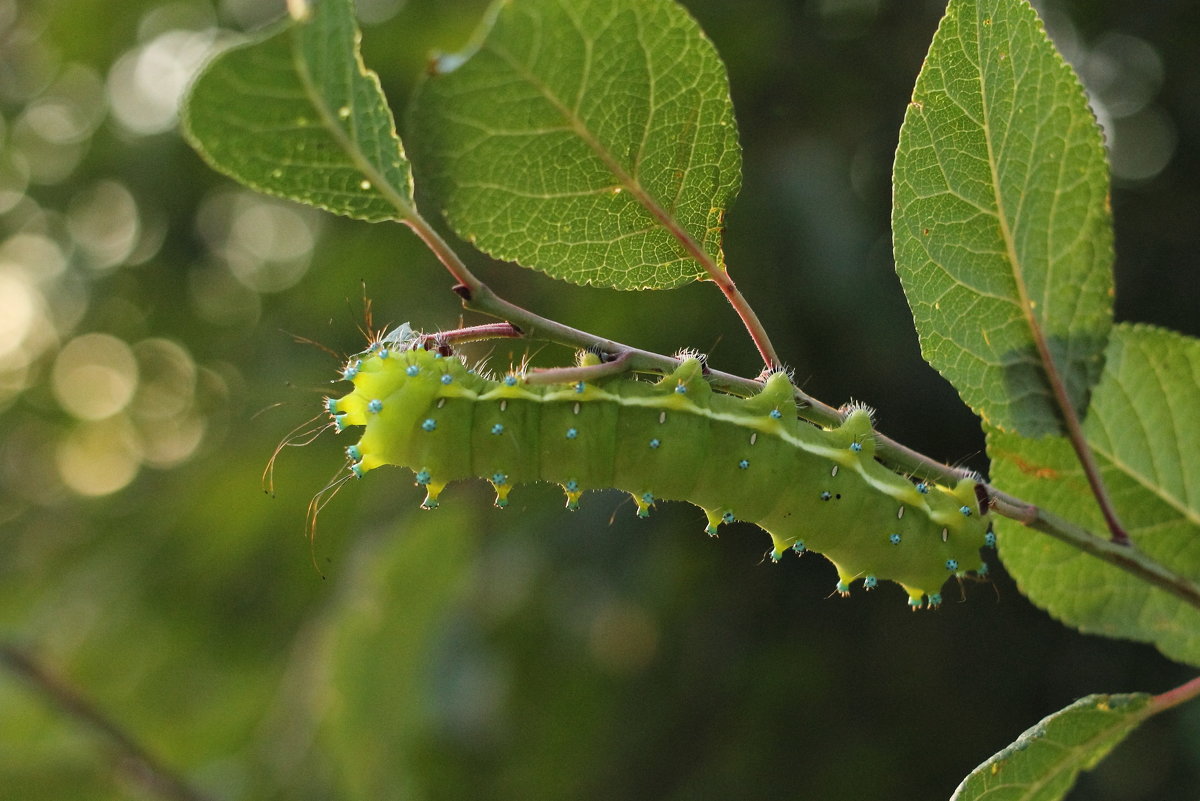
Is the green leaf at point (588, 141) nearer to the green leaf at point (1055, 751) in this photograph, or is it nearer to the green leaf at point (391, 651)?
the green leaf at point (1055, 751)

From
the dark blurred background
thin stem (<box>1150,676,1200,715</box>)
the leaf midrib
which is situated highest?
the leaf midrib

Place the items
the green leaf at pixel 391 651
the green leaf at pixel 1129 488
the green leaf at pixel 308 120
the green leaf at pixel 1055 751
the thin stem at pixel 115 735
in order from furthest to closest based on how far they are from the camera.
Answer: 1. the thin stem at pixel 115 735
2. the green leaf at pixel 391 651
3. the green leaf at pixel 1129 488
4. the green leaf at pixel 1055 751
5. the green leaf at pixel 308 120

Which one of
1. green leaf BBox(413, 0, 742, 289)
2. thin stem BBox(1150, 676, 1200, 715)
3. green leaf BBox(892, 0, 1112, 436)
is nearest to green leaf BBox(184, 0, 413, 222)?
green leaf BBox(413, 0, 742, 289)

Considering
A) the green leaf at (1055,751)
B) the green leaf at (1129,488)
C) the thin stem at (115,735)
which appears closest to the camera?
the green leaf at (1055,751)

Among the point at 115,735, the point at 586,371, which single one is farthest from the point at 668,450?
the point at 115,735

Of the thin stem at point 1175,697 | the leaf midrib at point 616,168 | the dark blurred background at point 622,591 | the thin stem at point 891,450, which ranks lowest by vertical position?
the dark blurred background at point 622,591

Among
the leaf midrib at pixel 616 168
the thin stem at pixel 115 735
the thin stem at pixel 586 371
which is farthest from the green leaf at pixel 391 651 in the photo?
the leaf midrib at pixel 616 168

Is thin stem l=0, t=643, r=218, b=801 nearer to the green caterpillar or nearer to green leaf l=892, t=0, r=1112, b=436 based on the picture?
the green caterpillar

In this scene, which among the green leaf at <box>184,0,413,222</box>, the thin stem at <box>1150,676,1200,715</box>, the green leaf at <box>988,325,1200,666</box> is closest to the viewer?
the green leaf at <box>184,0,413,222</box>
